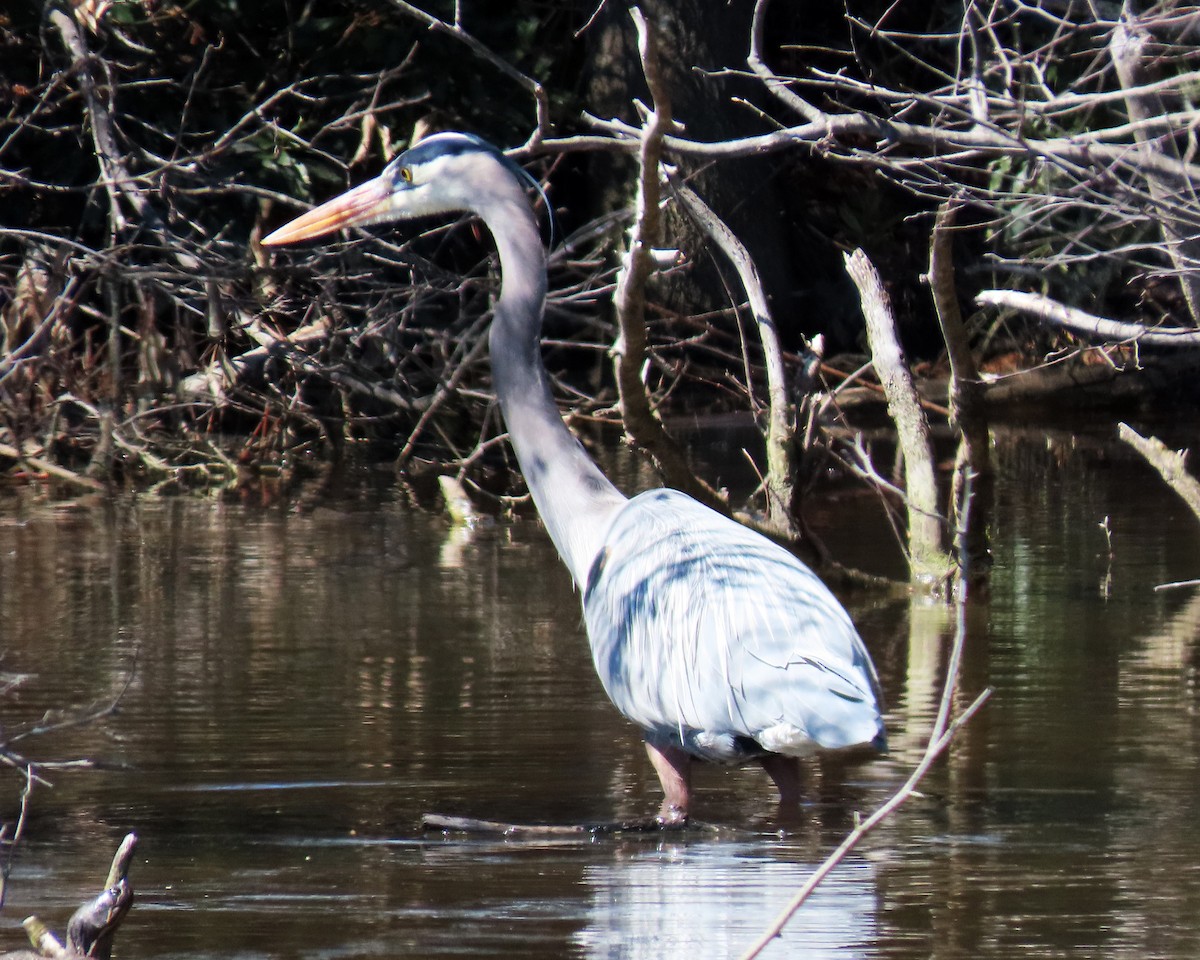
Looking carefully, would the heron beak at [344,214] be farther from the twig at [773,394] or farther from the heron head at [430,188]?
the twig at [773,394]

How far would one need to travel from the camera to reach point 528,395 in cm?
637

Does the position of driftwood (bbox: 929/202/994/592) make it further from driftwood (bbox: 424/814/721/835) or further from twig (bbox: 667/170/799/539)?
driftwood (bbox: 424/814/721/835)

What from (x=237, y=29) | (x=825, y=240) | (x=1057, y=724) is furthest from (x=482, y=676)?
(x=825, y=240)

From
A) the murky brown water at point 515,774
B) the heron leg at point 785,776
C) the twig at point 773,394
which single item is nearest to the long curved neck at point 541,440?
the murky brown water at point 515,774

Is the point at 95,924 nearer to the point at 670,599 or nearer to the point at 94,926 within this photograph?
the point at 94,926

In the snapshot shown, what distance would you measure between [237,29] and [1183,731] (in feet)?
34.6

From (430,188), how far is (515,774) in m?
2.03

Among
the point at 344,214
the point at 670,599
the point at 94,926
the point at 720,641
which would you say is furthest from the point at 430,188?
the point at 94,926

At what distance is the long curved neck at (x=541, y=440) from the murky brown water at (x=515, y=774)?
68 centimetres

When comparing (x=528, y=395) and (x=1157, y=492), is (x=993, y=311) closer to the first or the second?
(x=1157, y=492)

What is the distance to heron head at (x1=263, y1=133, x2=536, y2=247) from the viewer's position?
264 inches

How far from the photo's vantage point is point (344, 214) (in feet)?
23.3

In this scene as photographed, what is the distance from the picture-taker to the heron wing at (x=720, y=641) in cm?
523

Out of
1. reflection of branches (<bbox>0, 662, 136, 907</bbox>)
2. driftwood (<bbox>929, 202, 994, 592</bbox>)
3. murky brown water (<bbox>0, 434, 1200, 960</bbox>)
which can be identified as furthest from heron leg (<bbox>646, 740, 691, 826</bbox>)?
driftwood (<bbox>929, 202, 994, 592</bbox>)
